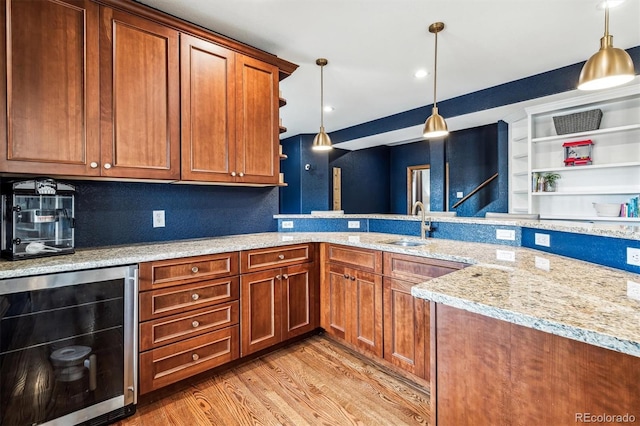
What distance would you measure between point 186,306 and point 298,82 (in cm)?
262

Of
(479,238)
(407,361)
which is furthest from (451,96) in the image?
(407,361)

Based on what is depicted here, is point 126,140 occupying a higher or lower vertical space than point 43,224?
higher

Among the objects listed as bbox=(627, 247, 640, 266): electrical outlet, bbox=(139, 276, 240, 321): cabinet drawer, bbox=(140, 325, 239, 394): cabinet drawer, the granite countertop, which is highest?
bbox=(627, 247, 640, 266): electrical outlet

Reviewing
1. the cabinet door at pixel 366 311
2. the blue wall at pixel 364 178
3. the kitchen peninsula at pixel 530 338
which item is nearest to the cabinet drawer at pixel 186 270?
the kitchen peninsula at pixel 530 338

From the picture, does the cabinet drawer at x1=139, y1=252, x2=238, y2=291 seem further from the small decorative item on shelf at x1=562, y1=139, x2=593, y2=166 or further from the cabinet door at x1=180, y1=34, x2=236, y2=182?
the small decorative item on shelf at x1=562, y1=139, x2=593, y2=166

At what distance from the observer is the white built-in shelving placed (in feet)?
10.4

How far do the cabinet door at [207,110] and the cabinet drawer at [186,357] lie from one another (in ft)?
3.67

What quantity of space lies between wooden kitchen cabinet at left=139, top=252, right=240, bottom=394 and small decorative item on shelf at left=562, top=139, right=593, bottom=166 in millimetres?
3868

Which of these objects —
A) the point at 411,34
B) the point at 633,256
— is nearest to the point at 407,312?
the point at 633,256

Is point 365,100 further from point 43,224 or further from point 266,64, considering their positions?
point 43,224

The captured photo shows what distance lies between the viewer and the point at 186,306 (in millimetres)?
Result: 1960

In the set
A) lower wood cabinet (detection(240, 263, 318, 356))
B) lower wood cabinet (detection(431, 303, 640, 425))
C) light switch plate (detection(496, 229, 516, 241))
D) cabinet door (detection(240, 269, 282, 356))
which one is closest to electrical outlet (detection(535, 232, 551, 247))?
light switch plate (detection(496, 229, 516, 241))

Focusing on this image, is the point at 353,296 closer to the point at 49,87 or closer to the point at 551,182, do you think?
the point at 49,87

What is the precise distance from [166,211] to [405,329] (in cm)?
203
